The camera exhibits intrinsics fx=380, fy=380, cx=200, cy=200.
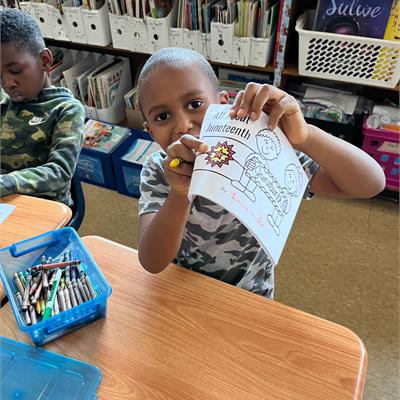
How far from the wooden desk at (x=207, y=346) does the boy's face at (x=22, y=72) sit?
2.70ft

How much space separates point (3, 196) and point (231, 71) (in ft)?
4.51

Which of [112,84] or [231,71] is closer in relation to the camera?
[231,71]

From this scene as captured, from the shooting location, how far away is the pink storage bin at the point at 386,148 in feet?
5.65

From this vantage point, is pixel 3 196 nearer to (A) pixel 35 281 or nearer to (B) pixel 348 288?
(A) pixel 35 281

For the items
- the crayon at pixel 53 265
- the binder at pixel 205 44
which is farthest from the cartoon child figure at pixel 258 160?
the binder at pixel 205 44

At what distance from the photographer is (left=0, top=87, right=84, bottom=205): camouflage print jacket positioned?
116 cm

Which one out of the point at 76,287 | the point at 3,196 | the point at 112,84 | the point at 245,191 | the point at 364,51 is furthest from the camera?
the point at 112,84

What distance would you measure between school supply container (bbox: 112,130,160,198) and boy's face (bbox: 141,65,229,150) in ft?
3.88

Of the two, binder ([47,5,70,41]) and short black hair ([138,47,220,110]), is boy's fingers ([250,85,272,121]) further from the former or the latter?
binder ([47,5,70,41])

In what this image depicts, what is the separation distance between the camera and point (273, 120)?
1.79 feet

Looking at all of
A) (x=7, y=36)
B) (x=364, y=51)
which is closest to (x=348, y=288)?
(x=364, y=51)

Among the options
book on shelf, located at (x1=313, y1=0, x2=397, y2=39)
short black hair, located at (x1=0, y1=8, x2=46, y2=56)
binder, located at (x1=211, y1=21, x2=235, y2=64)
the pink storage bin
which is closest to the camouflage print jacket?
short black hair, located at (x1=0, y1=8, x2=46, y2=56)

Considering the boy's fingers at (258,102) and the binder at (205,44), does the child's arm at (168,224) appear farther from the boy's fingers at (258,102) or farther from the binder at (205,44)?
the binder at (205,44)

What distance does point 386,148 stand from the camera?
5.79 feet
